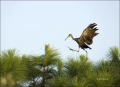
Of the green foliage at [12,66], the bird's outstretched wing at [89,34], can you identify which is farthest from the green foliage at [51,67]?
the bird's outstretched wing at [89,34]

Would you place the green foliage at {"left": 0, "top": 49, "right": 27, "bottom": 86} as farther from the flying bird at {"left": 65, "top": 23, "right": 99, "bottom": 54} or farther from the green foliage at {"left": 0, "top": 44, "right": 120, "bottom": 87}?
the flying bird at {"left": 65, "top": 23, "right": 99, "bottom": 54}

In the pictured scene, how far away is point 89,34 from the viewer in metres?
8.09

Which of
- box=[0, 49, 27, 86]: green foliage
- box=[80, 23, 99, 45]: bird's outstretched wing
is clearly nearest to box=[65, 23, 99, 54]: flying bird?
box=[80, 23, 99, 45]: bird's outstretched wing

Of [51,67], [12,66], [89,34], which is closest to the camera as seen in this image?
[12,66]

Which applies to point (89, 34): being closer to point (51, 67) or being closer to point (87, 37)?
point (87, 37)

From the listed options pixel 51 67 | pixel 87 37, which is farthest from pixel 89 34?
pixel 51 67

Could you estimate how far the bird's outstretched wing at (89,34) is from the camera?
793 cm

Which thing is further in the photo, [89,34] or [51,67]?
[89,34]

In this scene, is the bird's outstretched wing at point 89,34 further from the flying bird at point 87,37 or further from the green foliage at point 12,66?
the green foliage at point 12,66

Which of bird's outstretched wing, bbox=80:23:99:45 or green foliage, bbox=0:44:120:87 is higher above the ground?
bird's outstretched wing, bbox=80:23:99:45

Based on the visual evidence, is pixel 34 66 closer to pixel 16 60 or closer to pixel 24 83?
pixel 24 83

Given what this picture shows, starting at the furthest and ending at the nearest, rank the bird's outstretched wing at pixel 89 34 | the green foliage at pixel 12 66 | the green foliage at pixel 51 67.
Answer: the bird's outstretched wing at pixel 89 34 < the green foliage at pixel 51 67 < the green foliage at pixel 12 66

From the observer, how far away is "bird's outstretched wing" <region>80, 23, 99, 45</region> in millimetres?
7934

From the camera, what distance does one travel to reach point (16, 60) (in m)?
5.88
